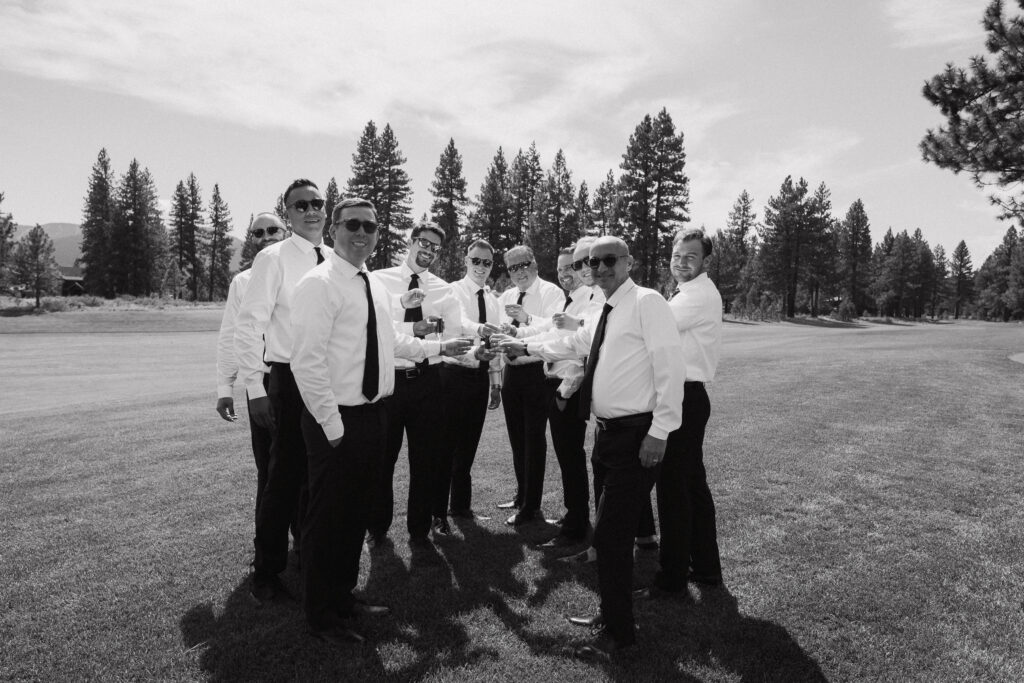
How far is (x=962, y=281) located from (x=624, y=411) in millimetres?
148747

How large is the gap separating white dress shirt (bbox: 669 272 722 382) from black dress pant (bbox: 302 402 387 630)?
2.46 m

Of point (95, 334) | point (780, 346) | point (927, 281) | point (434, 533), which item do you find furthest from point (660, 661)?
point (927, 281)

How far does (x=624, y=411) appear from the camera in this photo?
3.84m

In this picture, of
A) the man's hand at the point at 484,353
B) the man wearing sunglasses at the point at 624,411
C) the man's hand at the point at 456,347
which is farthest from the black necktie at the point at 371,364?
the man's hand at the point at 484,353

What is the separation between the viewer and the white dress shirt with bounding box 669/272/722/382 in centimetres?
455

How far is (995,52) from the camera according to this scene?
12.8 m

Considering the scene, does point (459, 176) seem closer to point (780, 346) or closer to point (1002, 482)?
point (780, 346)

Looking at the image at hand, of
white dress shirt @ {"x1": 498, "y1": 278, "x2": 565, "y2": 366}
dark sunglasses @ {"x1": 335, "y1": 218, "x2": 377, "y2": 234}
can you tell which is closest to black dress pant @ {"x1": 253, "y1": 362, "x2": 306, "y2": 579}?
dark sunglasses @ {"x1": 335, "y1": 218, "x2": 377, "y2": 234}

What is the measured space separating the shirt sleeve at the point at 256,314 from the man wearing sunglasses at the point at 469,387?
6.13ft

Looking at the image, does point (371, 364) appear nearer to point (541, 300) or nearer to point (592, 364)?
point (592, 364)

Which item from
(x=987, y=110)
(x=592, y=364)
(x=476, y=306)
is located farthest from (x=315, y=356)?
(x=987, y=110)

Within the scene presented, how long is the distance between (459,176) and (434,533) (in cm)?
6396

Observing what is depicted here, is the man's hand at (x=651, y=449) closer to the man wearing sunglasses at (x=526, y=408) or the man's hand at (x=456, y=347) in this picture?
the man's hand at (x=456, y=347)

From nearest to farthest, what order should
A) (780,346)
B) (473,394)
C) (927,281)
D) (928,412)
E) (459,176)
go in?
(473,394) < (928,412) < (780,346) < (459,176) < (927,281)
